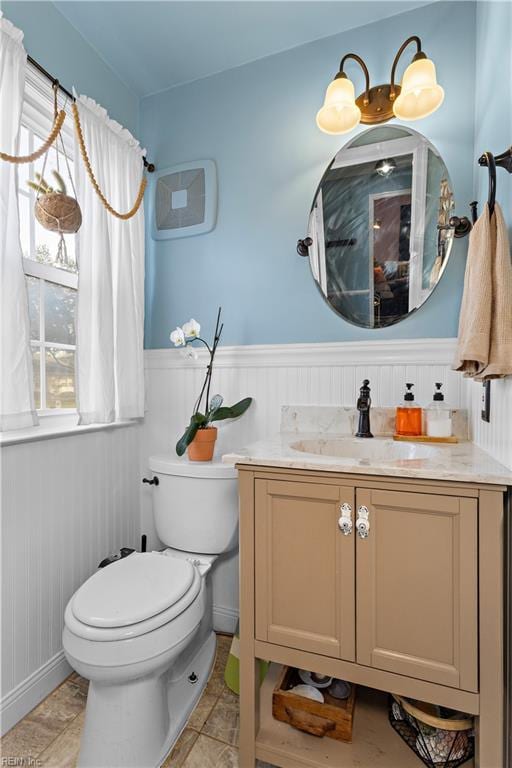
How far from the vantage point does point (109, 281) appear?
1.58 meters

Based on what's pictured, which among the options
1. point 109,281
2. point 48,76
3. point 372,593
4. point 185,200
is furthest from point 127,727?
point 48,76

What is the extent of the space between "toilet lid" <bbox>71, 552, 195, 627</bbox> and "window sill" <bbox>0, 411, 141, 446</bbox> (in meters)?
Answer: 0.50

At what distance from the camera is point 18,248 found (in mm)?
1203

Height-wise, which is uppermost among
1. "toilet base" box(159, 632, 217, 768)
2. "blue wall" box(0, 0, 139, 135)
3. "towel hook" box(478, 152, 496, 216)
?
"blue wall" box(0, 0, 139, 135)

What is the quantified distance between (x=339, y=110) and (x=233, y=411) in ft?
→ 3.96

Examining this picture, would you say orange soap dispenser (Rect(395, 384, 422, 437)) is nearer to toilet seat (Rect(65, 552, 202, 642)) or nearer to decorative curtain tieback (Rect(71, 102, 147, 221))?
toilet seat (Rect(65, 552, 202, 642))

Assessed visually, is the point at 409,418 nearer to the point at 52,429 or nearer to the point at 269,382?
the point at 269,382

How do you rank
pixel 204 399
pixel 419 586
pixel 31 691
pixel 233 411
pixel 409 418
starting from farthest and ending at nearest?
pixel 204 399
pixel 233 411
pixel 409 418
pixel 31 691
pixel 419 586

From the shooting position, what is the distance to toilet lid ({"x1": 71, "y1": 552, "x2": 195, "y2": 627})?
101 cm

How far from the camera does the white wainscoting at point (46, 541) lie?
1209 millimetres

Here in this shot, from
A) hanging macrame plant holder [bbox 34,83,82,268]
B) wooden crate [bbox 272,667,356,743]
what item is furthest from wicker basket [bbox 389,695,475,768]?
hanging macrame plant holder [bbox 34,83,82,268]

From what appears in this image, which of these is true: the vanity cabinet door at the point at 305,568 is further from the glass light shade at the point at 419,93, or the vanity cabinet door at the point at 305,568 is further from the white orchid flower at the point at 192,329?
the glass light shade at the point at 419,93

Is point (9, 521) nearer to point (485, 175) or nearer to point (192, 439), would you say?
point (192, 439)

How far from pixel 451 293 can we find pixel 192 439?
44.6 inches
